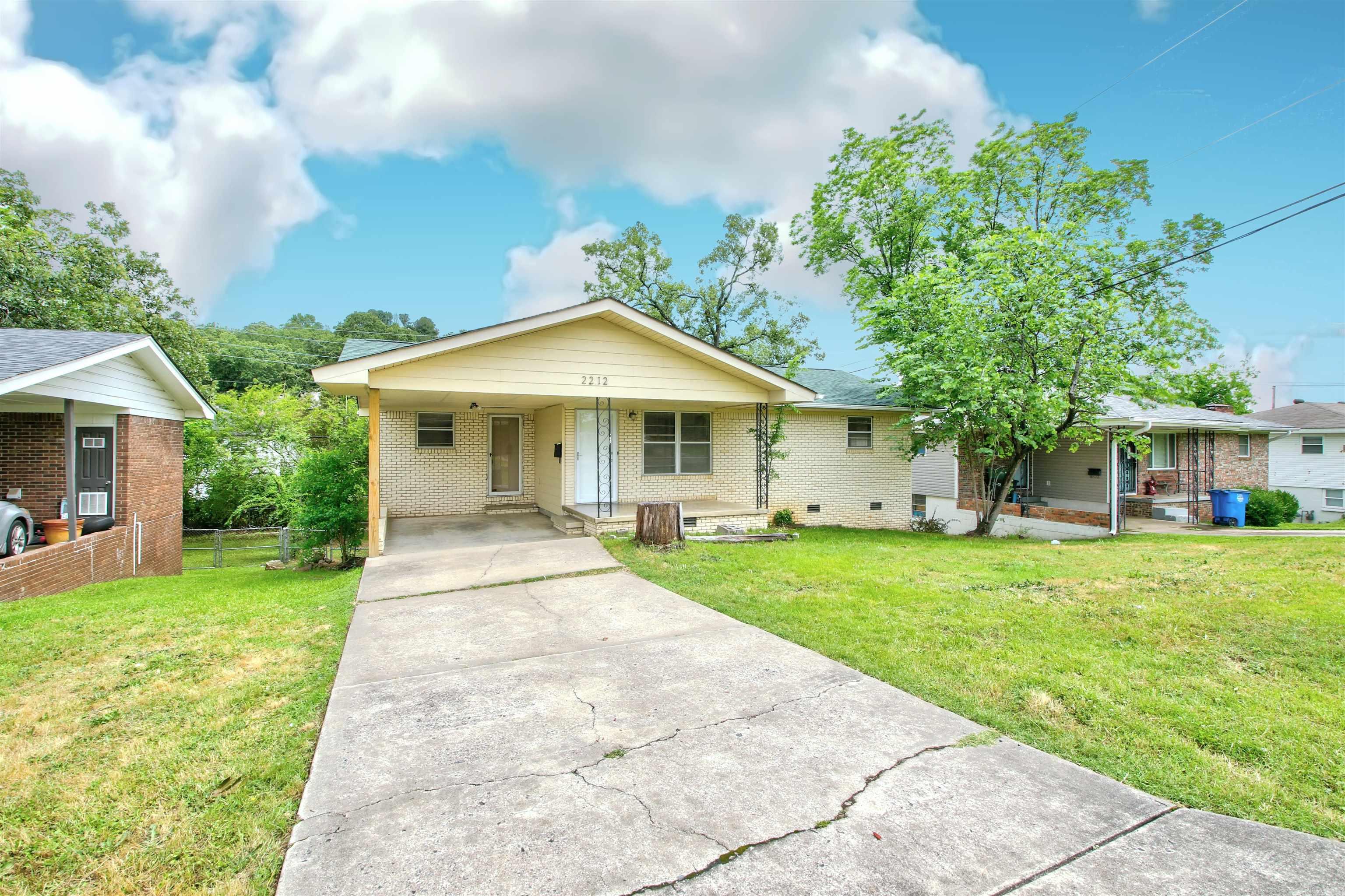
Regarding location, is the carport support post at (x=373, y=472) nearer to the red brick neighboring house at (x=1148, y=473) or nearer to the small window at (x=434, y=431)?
the small window at (x=434, y=431)

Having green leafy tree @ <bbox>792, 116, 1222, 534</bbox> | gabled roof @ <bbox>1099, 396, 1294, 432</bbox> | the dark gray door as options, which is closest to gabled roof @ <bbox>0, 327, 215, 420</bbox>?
the dark gray door

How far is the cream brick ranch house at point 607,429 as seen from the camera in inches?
380

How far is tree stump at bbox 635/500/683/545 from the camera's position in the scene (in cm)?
952

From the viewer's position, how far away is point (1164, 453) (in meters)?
19.0

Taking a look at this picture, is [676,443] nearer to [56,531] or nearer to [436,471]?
[436,471]

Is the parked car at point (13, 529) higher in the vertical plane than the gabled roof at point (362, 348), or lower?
lower

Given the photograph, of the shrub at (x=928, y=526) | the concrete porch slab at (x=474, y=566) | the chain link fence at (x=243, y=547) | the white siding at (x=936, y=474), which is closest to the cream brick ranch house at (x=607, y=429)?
the shrub at (x=928, y=526)

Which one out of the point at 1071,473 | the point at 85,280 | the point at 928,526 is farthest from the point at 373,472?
the point at 1071,473

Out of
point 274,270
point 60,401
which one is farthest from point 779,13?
point 274,270

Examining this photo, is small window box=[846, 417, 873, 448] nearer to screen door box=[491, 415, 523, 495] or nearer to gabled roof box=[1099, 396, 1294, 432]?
gabled roof box=[1099, 396, 1294, 432]

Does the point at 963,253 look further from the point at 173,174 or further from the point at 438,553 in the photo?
the point at 173,174

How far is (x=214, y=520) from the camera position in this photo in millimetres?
18984

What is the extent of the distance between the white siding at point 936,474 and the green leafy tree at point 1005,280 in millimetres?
623

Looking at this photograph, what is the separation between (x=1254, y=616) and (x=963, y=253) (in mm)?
13581
